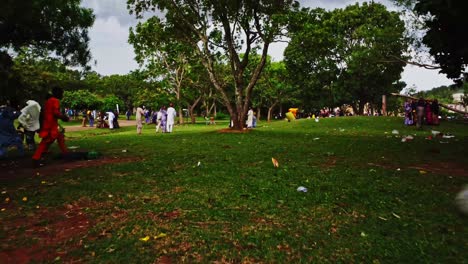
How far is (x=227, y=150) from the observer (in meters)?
12.0

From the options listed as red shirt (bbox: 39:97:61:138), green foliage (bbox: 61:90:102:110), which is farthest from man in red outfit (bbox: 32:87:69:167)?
green foliage (bbox: 61:90:102:110)

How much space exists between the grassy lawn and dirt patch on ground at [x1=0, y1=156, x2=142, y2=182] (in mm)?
198

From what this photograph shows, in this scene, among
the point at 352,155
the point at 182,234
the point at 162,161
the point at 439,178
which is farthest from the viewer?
the point at 352,155

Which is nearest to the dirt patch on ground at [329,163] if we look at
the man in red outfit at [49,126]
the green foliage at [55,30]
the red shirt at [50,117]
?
the man in red outfit at [49,126]

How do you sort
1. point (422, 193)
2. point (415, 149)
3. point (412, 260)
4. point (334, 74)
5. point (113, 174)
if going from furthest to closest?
point (334, 74)
point (415, 149)
point (113, 174)
point (422, 193)
point (412, 260)

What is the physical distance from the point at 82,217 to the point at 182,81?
37288 mm

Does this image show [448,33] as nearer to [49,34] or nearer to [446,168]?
[446,168]

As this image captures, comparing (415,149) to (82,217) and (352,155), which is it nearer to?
(352,155)

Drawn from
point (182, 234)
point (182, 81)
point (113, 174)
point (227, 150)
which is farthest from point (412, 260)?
point (182, 81)

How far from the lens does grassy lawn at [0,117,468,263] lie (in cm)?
408

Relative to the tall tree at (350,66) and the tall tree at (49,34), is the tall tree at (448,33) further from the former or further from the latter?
the tall tree at (350,66)

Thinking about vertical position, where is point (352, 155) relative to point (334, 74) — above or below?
below

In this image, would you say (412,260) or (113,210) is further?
(113,210)

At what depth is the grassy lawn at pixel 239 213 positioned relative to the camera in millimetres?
4082
